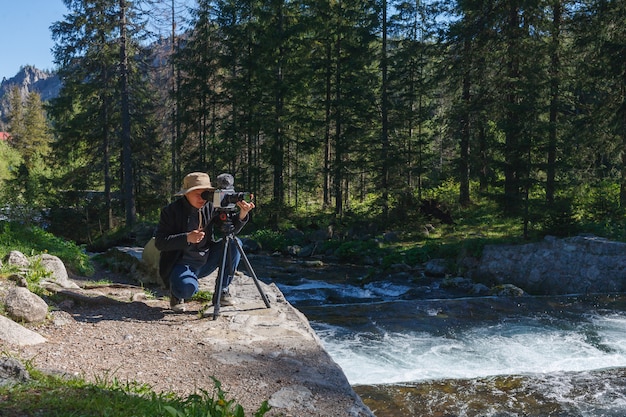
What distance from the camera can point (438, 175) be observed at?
71.8 feet

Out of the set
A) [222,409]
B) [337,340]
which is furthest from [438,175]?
[222,409]

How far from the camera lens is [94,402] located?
2.72 meters

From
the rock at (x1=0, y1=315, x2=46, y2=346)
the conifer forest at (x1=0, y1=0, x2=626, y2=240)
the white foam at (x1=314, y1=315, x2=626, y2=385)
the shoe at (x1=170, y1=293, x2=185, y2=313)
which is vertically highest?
the conifer forest at (x1=0, y1=0, x2=626, y2=240)

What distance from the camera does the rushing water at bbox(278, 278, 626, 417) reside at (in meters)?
5.12

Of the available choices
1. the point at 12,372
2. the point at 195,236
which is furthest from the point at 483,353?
the point at 12,372

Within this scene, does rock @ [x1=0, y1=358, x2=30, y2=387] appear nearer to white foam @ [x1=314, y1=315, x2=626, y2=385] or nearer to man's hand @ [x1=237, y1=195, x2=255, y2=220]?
man's hand @ [x1=237, y1=195, x2=255, y2=220]

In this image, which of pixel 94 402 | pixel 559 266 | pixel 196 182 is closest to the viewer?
pixel 94 402

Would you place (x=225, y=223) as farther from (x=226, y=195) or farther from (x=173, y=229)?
(x=173, y=229)

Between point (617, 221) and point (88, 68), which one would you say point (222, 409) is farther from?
point (88, 68)

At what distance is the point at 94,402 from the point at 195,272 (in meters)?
2.66

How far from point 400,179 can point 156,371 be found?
59.2 feet

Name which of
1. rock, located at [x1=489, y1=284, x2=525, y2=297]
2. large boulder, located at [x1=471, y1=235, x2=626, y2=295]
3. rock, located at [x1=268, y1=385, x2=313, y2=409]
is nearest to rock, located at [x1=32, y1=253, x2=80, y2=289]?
rock, located at [x1=268, y1=385, x2=313, y2=409]

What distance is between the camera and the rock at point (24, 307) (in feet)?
14.8

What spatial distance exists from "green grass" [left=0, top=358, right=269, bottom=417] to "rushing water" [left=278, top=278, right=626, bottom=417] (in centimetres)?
249
